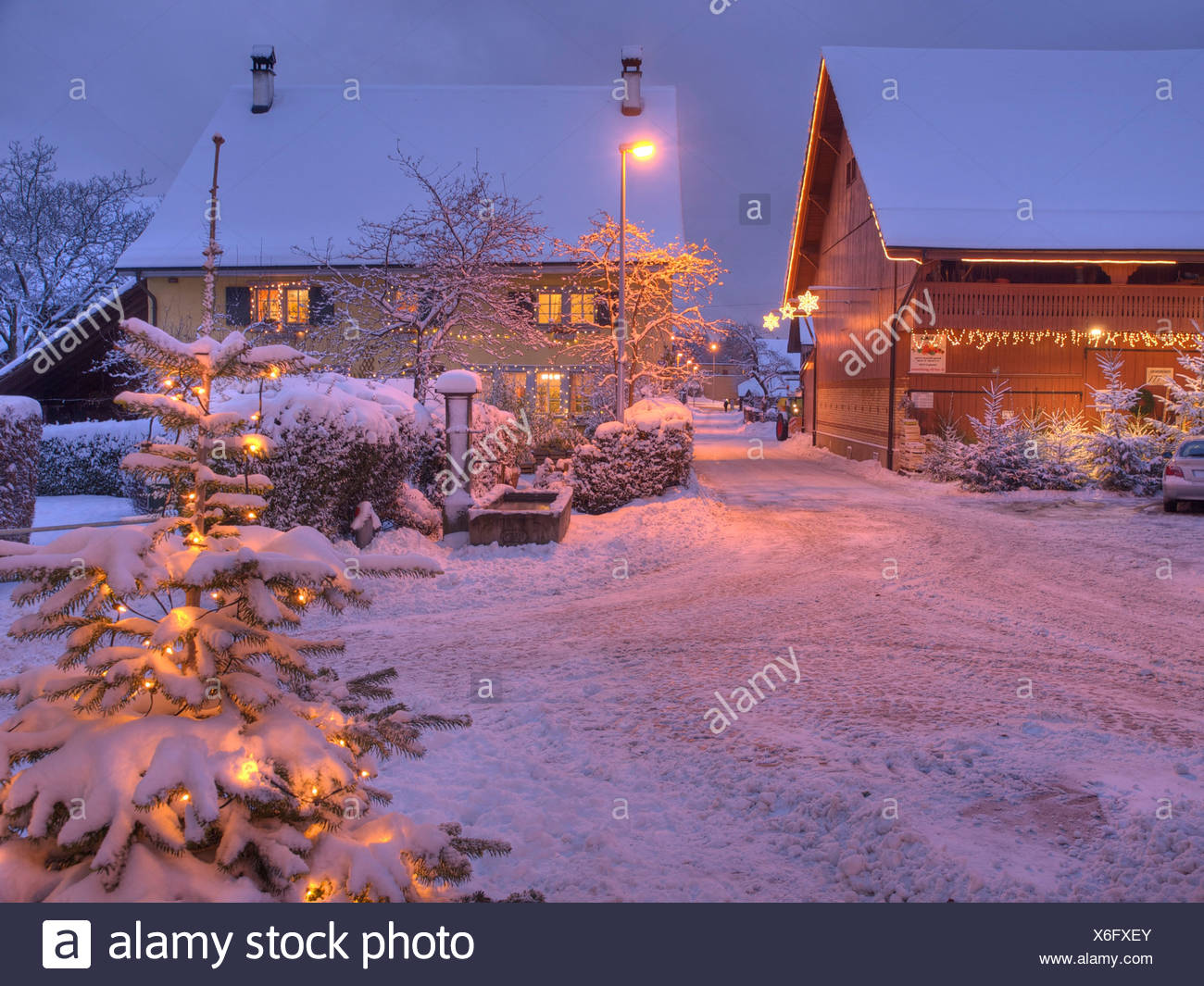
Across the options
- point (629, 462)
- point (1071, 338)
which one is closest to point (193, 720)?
point (629, 462)

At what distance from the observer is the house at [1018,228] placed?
71.7ft

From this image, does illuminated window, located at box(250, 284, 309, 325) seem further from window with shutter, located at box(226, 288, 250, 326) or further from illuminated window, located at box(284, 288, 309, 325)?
window with shutter, located at box(226, 288, 250, 326)

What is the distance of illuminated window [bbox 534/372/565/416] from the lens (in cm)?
3023

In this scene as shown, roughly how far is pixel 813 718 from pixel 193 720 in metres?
4.38

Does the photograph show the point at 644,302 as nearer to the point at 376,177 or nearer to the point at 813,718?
the point at 376,177

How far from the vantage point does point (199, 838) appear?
1940 mm

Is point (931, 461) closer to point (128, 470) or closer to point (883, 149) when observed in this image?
point (883, 149)

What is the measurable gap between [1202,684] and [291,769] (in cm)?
683

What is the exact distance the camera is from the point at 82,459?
1620 centimetres

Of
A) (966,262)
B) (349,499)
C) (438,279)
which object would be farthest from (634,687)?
(966,262)

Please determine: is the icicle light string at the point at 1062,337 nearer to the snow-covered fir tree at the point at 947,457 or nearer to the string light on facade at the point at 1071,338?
the string light on facade at the point at 1071,338

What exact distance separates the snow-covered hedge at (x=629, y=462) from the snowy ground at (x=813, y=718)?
4158 millimetres

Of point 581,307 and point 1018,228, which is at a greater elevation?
point 1018,228

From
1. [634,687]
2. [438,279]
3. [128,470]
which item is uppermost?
[438,279]
